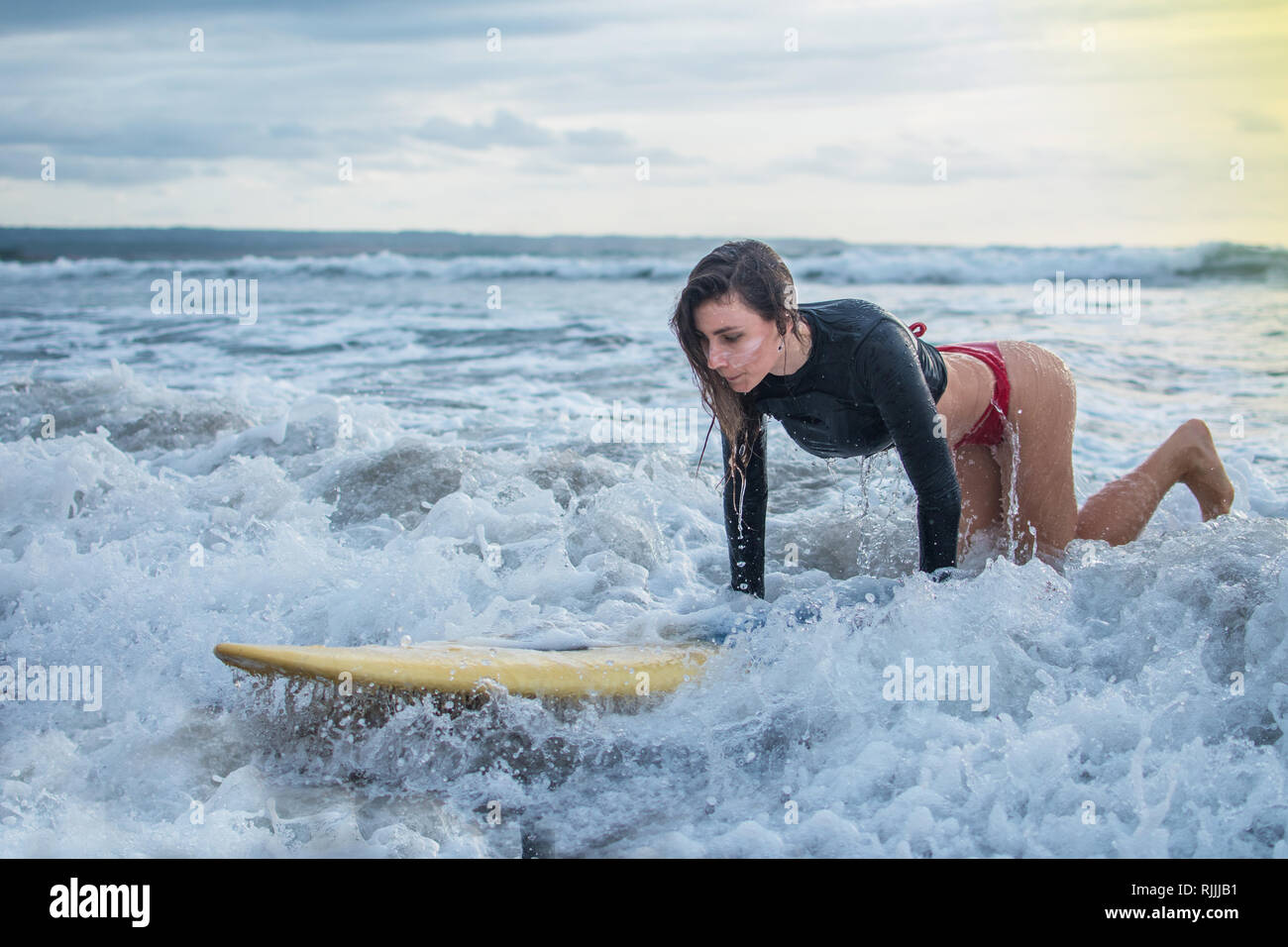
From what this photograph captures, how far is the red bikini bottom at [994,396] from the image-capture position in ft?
13.0

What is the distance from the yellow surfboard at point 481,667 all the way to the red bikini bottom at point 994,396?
1.38m

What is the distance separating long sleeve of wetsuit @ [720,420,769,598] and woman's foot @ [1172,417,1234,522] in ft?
6.35

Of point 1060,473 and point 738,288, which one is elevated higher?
point 738,288

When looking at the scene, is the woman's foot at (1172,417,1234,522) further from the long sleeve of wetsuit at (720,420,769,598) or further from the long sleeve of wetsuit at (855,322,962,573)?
the long sleeve of wetsuit at (720,420,769,598)

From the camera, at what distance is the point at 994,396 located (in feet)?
13.0

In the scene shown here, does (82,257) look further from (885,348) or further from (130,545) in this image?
(885,348)

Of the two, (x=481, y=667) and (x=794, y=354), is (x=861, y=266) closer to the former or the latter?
(x=794, y=354)

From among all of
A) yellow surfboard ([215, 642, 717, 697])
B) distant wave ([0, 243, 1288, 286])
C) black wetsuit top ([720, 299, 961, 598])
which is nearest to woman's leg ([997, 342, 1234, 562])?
black wetsuit top ([720, 299, 961, 598])

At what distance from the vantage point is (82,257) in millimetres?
28234

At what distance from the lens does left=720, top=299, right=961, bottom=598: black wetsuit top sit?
3.20 meters

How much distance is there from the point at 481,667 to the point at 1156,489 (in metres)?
2.86

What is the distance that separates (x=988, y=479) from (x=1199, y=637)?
1.01 m

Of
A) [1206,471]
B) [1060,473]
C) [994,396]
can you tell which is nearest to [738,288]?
[994,396]

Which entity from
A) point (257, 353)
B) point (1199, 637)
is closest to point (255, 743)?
point (1199, 637)
